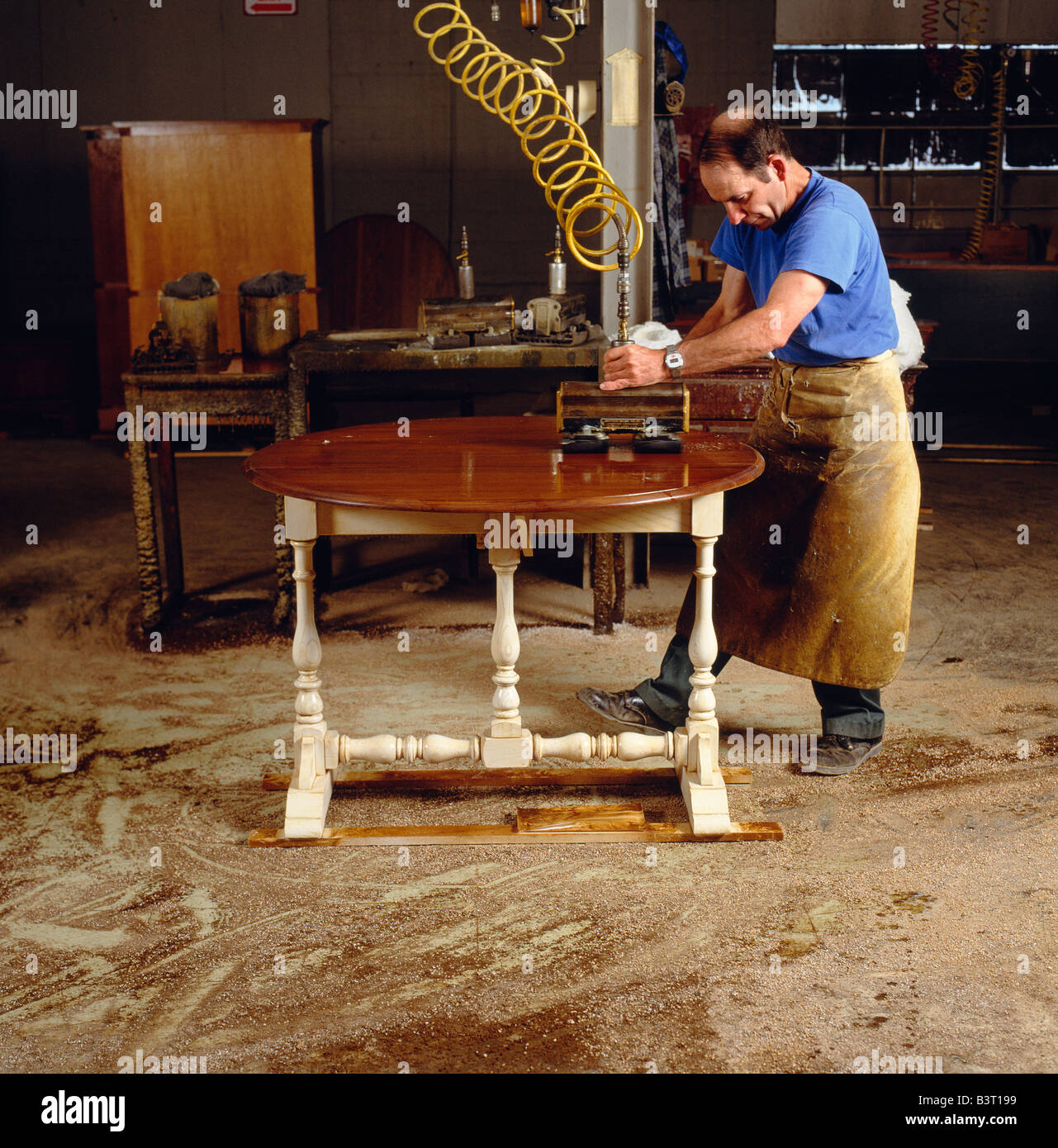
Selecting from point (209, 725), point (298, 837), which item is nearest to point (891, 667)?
point (298, 837)

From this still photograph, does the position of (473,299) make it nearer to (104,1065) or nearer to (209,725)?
(209,725)

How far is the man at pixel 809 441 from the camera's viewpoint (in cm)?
295

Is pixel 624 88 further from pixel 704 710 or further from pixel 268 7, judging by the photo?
pixel 268 7

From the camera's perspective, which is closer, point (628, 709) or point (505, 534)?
point (505, 534)

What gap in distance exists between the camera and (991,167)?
8781 mm

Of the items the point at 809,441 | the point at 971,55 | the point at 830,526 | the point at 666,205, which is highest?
the point at 971,55

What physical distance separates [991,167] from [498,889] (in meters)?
7.73

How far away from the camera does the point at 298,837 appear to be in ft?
9.77

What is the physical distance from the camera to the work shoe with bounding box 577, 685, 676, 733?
3.66 metres

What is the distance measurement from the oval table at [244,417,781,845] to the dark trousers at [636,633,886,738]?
0.29m

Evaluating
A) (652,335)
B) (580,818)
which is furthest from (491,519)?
(652,335)

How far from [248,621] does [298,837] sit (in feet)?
6.14

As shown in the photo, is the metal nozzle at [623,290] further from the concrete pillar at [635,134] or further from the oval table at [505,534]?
the concrete pillar at [635,134]

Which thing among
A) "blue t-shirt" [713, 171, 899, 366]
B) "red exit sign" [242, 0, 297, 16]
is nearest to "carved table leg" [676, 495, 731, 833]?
"blue t-shirt" [713, 171, 899, 366]
